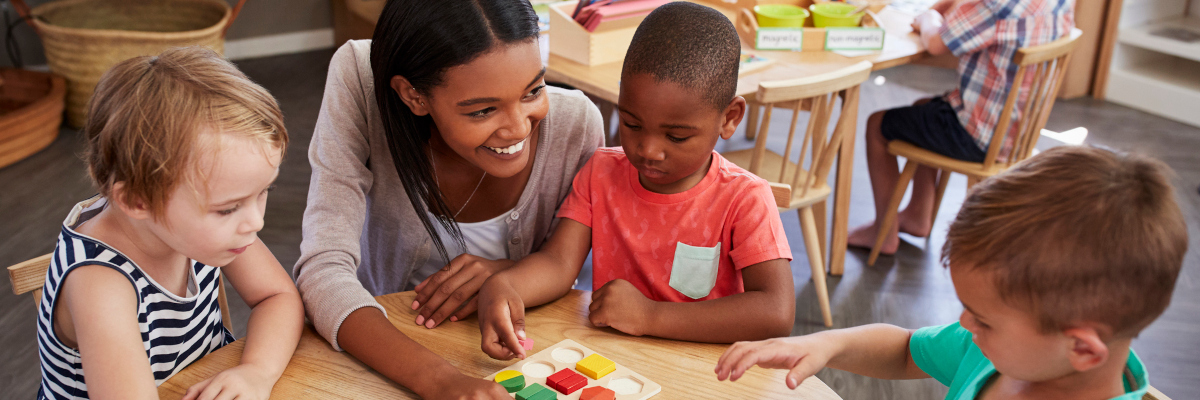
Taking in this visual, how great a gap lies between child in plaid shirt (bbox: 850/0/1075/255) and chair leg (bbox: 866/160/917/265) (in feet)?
0.30

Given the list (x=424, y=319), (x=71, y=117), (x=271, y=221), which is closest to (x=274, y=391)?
(x=424, y=319)

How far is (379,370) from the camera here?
1.05m

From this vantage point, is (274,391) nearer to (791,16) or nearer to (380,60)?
(380,60)

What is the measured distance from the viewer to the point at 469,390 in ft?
3.14

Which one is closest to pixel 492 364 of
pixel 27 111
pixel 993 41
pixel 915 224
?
pixel 993 41

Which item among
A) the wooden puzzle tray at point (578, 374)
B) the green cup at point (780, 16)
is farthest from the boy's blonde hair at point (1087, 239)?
the green cup at point (780, 16)

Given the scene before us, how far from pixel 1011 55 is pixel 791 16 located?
0.70 meters

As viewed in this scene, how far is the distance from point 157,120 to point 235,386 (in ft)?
1.03

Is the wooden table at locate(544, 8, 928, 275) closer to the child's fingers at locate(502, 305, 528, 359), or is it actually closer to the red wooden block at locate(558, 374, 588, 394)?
the child's fingers at locate(502, 305, 528, 359)

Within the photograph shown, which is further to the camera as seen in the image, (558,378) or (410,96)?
(410,96)

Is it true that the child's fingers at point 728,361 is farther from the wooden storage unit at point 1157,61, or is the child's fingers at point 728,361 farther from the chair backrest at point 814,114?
the wooden storage unit at point 1157,61

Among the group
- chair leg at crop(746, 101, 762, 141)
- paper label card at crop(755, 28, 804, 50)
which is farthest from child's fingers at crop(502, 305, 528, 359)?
chair leg at crop(746, 101, 762, 141)

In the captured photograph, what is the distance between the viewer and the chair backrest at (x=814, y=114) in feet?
6.97

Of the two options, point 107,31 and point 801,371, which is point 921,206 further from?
point 107,31
